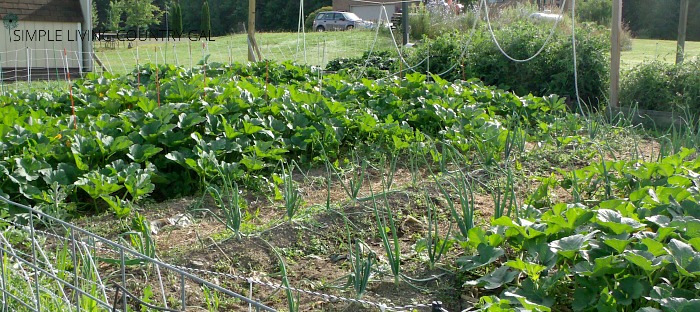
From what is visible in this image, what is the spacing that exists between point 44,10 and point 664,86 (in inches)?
439

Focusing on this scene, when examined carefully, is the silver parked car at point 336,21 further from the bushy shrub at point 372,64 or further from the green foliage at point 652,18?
the bushy shrub at point 372,64

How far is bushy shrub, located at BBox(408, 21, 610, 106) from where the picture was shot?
337 inches

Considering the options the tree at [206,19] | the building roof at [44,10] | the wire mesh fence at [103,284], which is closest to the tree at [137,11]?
the tree at [206,19]

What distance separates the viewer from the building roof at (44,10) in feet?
44.2

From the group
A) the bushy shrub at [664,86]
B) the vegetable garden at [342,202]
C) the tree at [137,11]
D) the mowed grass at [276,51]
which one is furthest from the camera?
the tree at [137,11]

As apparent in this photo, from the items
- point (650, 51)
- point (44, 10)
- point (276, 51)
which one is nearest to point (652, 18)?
point (650, 51)

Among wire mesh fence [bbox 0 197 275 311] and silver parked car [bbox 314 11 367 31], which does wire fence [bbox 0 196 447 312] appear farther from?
silver parked car [bbox 314 11 367 31]

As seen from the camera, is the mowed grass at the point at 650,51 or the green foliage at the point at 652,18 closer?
the mowed grass at the point at 650,51

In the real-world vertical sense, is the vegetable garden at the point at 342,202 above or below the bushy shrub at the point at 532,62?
below

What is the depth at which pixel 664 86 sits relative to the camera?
7699 mm

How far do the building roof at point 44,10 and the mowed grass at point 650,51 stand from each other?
9.90m

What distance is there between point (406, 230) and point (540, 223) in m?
1.03

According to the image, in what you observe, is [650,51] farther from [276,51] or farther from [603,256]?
[603,256]

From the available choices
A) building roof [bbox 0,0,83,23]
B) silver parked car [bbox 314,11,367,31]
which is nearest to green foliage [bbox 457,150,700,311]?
building roof [bbox 0,0,83,23]
